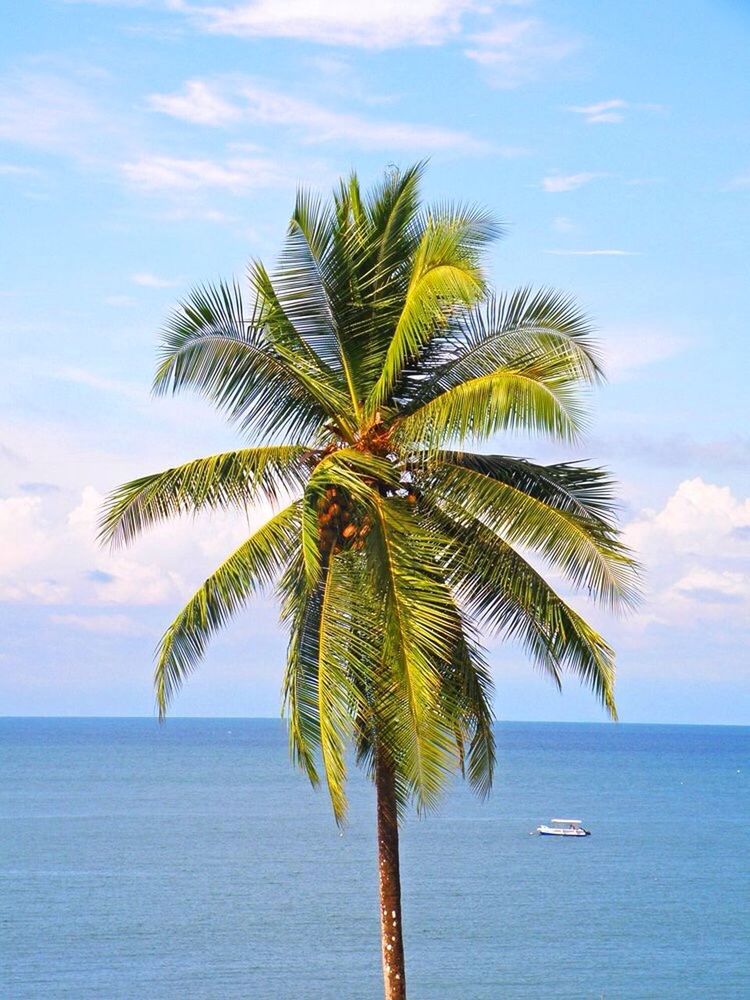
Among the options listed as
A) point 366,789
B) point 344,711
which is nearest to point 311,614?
point 344,711

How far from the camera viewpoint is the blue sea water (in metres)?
56.6

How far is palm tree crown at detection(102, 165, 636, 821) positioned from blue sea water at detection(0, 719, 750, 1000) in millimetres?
28417

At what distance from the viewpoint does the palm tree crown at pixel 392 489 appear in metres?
14.1

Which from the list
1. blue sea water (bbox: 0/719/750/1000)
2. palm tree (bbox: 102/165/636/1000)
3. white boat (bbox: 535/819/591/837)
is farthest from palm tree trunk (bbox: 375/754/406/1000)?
white boat (bbox: 535/819/591/837)

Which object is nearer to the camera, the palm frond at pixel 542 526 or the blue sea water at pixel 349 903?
the palm frond at pixel 542 526

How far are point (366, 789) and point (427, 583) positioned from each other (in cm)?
14480

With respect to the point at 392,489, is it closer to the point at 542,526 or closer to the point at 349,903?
the point at 542,526

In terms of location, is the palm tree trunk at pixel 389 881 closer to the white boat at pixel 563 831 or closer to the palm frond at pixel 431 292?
the palm frond at pixel 431 292

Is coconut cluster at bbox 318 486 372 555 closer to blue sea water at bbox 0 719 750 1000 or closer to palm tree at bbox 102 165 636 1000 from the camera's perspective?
palm tree at bbox 102 165 636 1000

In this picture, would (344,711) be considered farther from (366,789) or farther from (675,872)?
(366,789)

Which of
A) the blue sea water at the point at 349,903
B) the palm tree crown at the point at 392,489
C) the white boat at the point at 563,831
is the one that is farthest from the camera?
the white boat at the point at 563,831

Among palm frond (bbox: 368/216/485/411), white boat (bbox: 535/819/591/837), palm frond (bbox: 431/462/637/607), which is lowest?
white boat (bbox: 535/819/591/837)

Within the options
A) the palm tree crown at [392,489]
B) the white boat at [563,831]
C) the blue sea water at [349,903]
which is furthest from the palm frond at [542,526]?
the white boat at [563,831]

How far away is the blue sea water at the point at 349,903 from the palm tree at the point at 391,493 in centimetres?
2836
